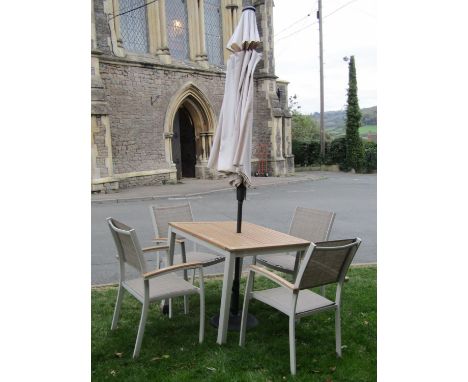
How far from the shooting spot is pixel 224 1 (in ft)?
60.4

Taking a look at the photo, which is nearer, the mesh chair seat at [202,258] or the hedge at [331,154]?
the mesh chair seat at [202,258]

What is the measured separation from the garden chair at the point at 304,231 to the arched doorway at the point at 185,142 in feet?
44.5

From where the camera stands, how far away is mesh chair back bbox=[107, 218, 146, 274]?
307cm

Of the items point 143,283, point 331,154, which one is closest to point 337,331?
point 143,283

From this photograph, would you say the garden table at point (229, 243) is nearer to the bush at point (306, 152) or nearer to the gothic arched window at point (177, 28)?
the gothic arched window at point (177, 28)

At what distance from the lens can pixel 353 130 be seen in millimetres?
22812

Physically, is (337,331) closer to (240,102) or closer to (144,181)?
(240,102)

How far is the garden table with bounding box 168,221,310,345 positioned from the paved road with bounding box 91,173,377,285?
1.20 m

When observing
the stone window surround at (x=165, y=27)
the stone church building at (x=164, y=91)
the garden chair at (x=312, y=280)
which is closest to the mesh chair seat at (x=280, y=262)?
the garden chair at (x=312, y=280)

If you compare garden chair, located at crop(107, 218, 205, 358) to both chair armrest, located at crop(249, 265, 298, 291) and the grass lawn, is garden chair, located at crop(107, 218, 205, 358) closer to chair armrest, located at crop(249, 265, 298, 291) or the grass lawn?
the grass lawn

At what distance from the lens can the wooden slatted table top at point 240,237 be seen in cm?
327

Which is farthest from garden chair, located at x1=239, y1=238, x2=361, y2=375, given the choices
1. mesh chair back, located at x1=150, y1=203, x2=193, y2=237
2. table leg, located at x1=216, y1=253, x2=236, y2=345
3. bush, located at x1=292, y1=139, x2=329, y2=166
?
bush, located at x1=292, y1=139, x2=329, y2=166

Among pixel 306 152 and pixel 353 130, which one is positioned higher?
pixel 353 130

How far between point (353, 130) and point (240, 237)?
2056 cm
